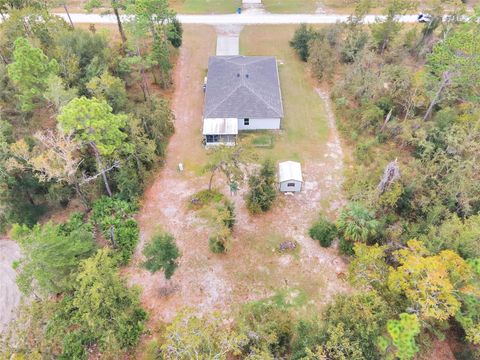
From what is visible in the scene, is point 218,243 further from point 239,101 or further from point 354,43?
point 354,43

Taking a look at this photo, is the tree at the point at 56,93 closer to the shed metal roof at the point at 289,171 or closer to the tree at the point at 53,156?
the tree at the point at 53,156

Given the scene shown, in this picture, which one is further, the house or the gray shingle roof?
the gray shingle roof

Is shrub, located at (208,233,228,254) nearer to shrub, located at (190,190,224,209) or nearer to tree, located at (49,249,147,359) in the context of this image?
shrub, located at (190,190,224,209)

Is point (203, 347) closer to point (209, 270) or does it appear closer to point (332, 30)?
point (209, 270)

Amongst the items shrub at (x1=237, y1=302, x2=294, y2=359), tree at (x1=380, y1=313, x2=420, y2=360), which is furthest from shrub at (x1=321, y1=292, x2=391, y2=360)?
shrub at (x1=237, y1=302, x2=294, y2=359)

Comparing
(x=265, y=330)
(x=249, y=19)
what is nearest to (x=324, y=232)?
(x=265, y=330)
